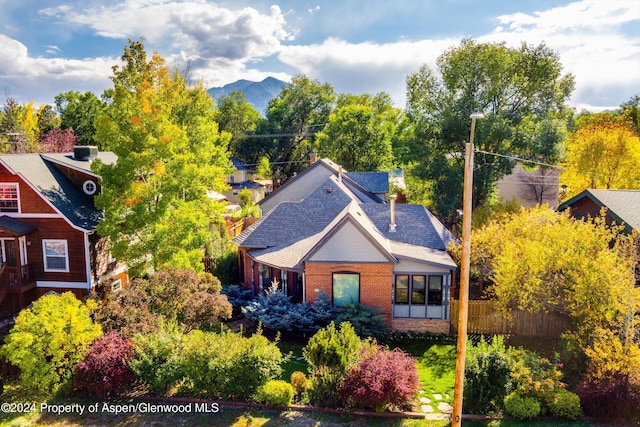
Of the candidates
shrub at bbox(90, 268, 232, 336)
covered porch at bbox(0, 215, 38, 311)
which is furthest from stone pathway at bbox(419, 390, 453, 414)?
covered porch at bbox(0, 215, 38, 311)

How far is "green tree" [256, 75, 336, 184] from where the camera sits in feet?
214

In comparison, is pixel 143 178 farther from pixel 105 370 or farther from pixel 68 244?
pixel 105 370

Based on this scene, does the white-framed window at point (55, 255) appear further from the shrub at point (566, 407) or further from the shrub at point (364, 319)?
the shrub at point (566, 407)

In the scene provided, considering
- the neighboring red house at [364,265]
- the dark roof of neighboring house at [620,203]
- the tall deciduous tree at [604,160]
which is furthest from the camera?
the tall deciduous tree at [604,160]

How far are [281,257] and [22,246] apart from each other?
1367cm

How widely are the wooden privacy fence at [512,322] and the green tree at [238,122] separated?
49875 mm

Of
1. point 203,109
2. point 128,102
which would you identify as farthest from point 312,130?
point 128,102

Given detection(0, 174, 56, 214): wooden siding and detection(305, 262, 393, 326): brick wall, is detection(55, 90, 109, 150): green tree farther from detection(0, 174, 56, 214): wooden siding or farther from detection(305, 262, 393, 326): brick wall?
detection(305, 262, 393, 326): brick wall

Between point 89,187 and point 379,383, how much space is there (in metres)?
19.7

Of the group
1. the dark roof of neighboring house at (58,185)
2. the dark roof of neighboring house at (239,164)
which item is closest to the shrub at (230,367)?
the dark roof of neighboring house at (58,185)

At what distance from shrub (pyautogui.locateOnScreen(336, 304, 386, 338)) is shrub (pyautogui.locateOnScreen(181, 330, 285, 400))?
209 inches

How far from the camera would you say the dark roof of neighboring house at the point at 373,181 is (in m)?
34.2

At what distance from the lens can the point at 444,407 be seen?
1416 centimetres

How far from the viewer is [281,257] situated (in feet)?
71.5
